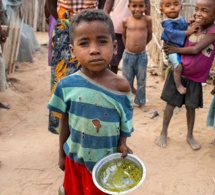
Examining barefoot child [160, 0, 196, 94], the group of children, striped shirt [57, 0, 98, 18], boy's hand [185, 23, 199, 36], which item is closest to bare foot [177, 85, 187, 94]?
barefoot child [160, 0, 196, 94]

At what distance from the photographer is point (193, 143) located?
368 cm

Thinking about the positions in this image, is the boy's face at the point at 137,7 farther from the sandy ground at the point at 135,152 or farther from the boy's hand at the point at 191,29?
the sandy ground at the point at 135,152

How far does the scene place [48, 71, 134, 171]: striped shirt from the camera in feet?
5.45

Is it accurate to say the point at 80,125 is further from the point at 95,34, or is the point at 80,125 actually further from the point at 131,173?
the point at 95,34

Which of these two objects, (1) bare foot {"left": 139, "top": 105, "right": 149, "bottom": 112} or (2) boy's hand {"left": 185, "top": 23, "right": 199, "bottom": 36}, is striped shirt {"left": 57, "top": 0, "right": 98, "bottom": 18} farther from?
(1) bare foot {"left": 139, "top": 105, "right": 149, "bottom": 112}

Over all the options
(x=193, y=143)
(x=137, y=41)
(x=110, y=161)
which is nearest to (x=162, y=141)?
(x=193, y=143)

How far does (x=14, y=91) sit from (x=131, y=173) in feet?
13.5

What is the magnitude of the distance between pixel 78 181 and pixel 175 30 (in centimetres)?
199

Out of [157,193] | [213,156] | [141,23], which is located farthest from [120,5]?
[157,193]

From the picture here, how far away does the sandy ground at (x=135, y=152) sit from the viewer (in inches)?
117

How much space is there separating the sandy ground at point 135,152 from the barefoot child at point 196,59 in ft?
1.08

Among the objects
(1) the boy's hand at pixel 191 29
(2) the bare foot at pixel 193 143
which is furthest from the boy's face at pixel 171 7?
(2) the bare foot at pixel 193 143

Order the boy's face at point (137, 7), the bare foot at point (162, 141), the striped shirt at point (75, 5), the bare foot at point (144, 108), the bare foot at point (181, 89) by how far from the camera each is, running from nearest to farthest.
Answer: the striped shirt at point (75, 5), the bare foot at point (181, 89), the bare foot at point (162, 141), the boy's face at point (137, 7), the bare foot at point (144, 108)

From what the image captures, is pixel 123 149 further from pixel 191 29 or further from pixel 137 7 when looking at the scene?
pixel 137 7
